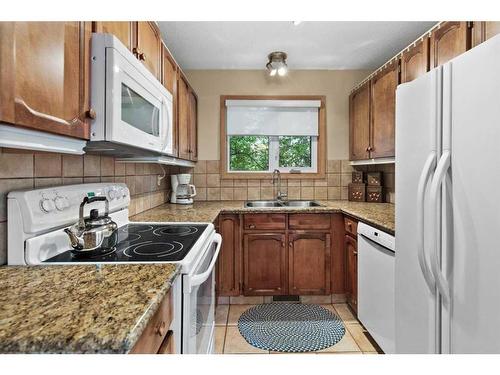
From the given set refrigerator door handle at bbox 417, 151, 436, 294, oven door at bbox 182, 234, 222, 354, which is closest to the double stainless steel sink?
oven door at bbox 182, 234, 222, 354

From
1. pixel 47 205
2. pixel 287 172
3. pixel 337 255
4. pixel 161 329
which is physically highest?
pixel 287 172

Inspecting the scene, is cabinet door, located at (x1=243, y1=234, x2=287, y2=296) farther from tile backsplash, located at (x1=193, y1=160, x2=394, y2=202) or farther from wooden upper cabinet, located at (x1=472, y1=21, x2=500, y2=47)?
wooden upper cabinet, located at (x1=472, y1=21, x2=500, y2=47)

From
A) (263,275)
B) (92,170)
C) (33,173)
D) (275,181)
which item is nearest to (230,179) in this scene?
(275,181)

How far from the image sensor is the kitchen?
770 millimetres

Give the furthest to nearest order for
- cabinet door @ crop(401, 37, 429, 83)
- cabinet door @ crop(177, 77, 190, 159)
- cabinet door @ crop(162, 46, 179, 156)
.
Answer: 1. cabinet door @ crop(177, 77, 190, 159)
2. cabinet door @ crop(162, 46, 179, 156)
3. cabinet door @ crop(401, 37, 429, 83)

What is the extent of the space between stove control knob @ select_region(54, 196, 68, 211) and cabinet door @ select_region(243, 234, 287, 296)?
1578 millimetres

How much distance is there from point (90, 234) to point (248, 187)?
218 cm

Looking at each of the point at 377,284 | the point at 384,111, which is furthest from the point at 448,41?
the point at 377,284

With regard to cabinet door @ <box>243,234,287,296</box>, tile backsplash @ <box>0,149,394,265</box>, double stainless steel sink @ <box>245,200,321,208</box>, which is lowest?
cabinet door @ <box>243,234,287,296</box>

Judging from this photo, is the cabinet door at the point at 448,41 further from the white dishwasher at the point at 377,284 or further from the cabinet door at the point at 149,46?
the cabinet door at the point at 149,46

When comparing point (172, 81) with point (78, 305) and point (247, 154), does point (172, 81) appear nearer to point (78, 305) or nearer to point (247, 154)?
point (247, 154)

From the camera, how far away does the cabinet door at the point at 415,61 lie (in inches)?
70.1

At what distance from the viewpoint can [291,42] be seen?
246cm
